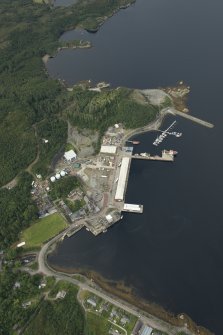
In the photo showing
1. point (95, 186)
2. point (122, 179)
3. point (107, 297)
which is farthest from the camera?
point (95, 186)

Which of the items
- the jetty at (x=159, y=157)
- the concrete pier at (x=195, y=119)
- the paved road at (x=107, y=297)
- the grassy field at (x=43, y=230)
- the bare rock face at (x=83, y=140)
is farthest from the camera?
the concrete pier at (x=195, y=119)

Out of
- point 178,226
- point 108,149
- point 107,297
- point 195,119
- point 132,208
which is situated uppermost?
point 195,119

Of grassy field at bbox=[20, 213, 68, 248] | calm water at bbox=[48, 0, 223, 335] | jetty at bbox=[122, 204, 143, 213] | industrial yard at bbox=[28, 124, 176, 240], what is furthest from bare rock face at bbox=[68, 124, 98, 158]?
grassy field at bbox=[20, 213, 68, 248]

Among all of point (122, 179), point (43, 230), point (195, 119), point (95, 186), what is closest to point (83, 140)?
point (95, 186)

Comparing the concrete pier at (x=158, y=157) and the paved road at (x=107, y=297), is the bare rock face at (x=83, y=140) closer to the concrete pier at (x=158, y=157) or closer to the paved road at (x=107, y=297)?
the concrete pier at (x=158, y=157)

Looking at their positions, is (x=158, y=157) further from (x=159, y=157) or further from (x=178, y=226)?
(x=178, y=226)

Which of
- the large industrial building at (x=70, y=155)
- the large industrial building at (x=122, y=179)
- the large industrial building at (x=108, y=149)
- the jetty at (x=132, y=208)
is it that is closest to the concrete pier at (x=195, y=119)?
the large industrial building at (x=108, y=149)
